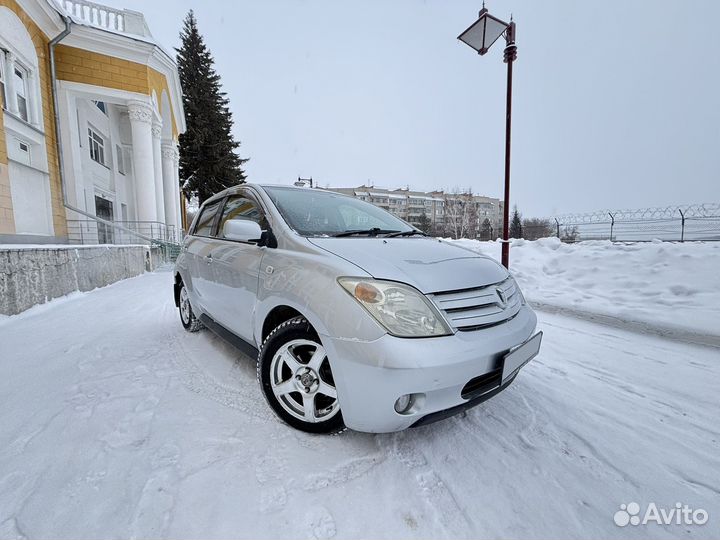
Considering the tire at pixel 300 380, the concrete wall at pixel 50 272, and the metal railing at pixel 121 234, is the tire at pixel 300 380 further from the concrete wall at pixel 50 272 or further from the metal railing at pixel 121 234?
the metal railing at pixel 121 234

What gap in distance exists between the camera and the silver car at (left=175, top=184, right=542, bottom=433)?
1.55 m

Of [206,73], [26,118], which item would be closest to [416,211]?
[206,73]

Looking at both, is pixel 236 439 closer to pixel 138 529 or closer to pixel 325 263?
pixel 138 529

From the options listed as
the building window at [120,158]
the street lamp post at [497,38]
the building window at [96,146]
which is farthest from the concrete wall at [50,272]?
the building window at [120,158]

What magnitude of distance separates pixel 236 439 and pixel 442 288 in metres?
1.43

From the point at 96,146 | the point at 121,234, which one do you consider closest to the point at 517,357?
the point at 121,234

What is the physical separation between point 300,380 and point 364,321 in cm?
63

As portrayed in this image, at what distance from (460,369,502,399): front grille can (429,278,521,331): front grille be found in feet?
0.83

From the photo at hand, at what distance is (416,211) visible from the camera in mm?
74750

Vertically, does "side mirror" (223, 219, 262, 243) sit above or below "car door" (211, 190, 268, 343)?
above

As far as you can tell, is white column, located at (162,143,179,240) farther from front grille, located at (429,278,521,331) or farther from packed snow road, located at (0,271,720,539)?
front grille, located at (429,278,521,331)

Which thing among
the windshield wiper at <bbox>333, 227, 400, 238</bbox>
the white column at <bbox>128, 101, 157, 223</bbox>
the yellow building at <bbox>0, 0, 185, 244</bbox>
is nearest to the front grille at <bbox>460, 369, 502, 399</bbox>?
the windshield wiper at <bbox>333, 227, 400, 238</bbox>

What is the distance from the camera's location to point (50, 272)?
5.18 m

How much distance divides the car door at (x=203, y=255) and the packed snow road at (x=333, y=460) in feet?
2.11
